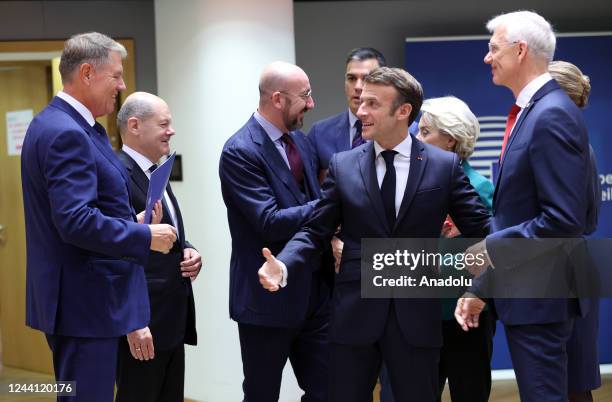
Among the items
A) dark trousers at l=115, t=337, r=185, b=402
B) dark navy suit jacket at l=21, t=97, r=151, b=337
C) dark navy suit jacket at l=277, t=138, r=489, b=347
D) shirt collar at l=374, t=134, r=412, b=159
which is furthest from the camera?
dark trousers at l=115, t=337, r=185, b=402

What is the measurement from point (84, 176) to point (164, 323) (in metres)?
0.93

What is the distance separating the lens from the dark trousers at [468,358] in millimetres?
3652

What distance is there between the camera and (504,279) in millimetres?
2963

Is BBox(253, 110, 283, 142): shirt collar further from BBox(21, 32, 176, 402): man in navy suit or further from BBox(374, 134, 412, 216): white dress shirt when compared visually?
BBox(21, 32, 176, 402): man in navy suit

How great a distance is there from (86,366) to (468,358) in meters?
1.66

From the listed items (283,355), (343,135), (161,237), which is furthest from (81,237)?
(343,135)

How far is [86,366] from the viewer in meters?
2.81

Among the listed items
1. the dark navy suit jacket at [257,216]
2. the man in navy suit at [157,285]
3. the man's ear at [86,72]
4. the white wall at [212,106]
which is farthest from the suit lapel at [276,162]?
the white wall at [212,106]

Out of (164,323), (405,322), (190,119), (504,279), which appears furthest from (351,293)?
(190,119)

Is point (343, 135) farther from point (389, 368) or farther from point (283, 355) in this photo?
point (389, 368)

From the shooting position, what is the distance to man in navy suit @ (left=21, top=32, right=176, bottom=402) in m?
2.75

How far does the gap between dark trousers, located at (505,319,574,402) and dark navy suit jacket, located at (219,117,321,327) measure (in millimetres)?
1059

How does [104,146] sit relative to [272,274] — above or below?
above

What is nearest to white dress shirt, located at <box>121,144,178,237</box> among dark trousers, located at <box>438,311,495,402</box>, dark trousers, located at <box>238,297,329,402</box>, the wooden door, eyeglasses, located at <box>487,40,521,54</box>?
dark trousers, located at <box>238,297,329,402</box>
